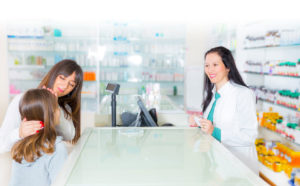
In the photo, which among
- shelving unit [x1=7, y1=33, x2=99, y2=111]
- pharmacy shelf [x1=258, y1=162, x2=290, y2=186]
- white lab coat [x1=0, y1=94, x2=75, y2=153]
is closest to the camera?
white lab coat [x1=0, y1=94, x2=75, y2=153]

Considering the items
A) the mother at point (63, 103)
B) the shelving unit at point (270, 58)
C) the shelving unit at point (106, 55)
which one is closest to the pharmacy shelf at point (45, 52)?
the shelving unit at point (106, 55)

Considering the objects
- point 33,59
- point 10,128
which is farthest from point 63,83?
point 33,59

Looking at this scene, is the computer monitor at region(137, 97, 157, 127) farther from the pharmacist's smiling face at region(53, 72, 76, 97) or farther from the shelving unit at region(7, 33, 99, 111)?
the shelving unit at region(7, 33, 99, 111)

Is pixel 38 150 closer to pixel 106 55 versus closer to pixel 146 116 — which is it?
pixel 146 116

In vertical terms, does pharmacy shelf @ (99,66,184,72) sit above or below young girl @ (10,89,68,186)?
above

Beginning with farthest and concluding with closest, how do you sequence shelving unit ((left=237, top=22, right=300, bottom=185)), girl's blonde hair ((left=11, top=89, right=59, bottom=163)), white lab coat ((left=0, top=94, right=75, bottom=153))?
1. shelving unit ((left=237, top=22, right=300, bottom=185))
2. white lab coat ((left=0, top=94, right=75, bottom=153))
3. girl's blonde hair ((left=11, top=89, right=59, bottom=163))

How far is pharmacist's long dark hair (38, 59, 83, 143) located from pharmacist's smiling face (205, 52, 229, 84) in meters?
1.01

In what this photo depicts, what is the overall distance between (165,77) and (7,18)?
363cm

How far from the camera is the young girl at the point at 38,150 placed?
5.62ft

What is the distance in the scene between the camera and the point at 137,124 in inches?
87.8

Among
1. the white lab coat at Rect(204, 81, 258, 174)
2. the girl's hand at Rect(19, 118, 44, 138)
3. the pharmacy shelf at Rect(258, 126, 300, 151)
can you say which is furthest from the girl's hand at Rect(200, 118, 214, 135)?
the pharmacy shelf at Rect(258, 126, 300, 151)

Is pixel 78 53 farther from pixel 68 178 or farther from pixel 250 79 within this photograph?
pixel 68 178

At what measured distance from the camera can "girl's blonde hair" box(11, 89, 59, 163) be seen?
5.58 feet

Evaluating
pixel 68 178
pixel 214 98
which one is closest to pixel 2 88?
pixel 214 98
